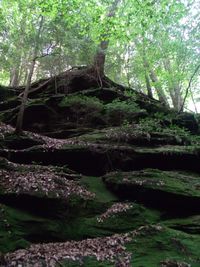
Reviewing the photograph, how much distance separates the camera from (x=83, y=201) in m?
10.4

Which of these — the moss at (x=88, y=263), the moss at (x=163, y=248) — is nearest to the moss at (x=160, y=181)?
the moss at (x=163, y=248)

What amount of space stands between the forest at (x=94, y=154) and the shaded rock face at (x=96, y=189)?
0.14 feet

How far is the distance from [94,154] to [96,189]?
235cm

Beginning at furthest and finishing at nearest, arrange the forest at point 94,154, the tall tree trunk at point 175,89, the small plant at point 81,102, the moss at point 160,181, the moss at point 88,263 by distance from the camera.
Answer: the tall tree trunk at point 175,89, the small plant at point 81,102, the moss at point 160,181, the forest at point 94,154, the moss at point 88,263

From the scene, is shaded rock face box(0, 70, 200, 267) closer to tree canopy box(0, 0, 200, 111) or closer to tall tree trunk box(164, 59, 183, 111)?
tree canopy box(0, 0, 200, 111)

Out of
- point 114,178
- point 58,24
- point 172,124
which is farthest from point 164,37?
point 114,178

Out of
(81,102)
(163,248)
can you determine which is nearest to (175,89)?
(81,102)

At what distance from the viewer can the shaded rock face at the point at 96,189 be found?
824 centimetres

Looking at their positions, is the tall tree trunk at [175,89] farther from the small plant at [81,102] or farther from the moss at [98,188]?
the moss at [98,188]

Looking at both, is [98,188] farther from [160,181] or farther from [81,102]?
[81,102]

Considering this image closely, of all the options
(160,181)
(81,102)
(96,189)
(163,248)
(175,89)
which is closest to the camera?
(163,248)

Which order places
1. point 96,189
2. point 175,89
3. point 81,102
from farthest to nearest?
1. point 175,89
2. point 81,102
3. point 96,189

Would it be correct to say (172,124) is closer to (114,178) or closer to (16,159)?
(114,178)

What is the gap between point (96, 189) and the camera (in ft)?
38.5
